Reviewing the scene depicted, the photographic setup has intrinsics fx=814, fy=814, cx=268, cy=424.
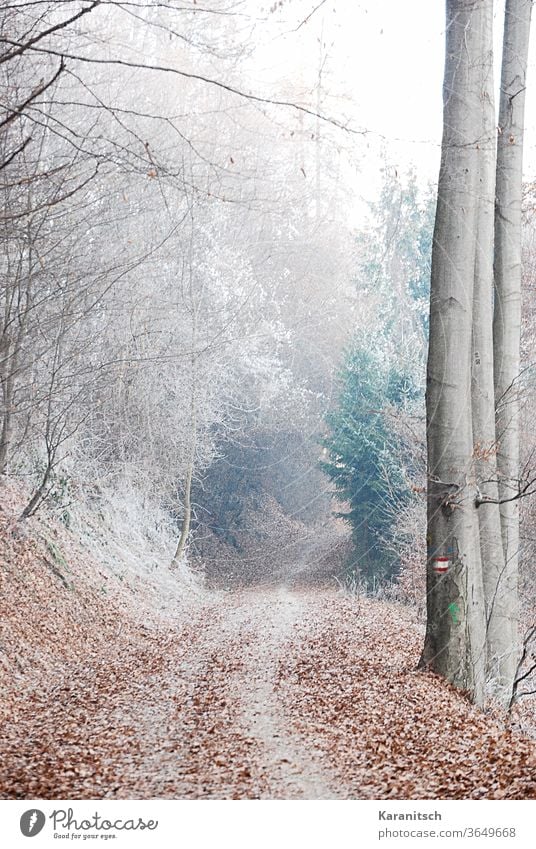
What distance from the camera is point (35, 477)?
37.0 feet

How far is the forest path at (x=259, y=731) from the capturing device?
13.7ft

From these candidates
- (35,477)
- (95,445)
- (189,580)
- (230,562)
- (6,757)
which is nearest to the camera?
(6,757)

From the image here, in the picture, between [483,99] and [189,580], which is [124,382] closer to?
[189,580]

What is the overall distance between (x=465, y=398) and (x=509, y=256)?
7.10 ft

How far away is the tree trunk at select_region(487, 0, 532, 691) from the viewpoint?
748 centimetres

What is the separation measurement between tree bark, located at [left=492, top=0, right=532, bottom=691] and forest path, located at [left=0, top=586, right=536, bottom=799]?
193 cm

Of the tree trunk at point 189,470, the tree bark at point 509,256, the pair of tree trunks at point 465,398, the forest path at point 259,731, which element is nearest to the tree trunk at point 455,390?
the pair of tree trunks at point 465,398

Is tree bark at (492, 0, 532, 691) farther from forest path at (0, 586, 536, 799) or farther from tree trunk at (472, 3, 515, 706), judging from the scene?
forest path at (0, 586, 536, 799)

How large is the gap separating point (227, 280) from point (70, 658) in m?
12.0

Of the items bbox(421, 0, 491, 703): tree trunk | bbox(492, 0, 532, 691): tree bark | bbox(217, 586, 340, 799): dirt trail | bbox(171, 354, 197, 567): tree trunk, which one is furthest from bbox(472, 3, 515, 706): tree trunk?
bbox(171, 354, 197, 567): tree trunk

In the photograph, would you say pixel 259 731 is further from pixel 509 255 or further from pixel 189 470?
pixel 189 470

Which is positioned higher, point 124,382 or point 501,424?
point 124,382

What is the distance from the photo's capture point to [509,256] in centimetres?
779

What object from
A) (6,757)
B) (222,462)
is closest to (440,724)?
(6,757)
